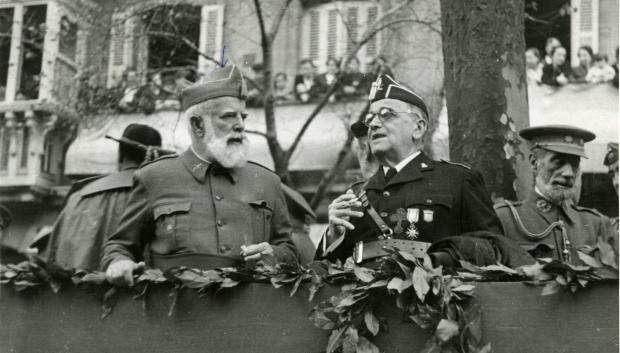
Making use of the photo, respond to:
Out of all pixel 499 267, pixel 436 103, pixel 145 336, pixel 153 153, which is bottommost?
pixel 145 336

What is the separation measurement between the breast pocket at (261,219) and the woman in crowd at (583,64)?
9.87m

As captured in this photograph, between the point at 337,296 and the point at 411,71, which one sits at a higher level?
the point at 411,71

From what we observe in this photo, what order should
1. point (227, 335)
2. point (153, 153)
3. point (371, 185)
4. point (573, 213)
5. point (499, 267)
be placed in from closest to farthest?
point (499, 267) → point (227, 335) → point (371, 185) → point (573, 213) → point (153, 153)

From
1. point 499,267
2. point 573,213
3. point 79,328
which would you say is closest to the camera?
point 499,267

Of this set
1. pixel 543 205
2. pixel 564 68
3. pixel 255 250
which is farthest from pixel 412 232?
pixel 564 68

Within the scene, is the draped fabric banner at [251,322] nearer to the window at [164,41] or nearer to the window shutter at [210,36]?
the window at [164,41]

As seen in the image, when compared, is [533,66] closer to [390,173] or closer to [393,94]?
[393,94]

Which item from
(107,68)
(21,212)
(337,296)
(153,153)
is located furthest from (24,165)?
(337,296)

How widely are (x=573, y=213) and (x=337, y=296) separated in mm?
2671

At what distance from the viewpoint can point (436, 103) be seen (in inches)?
545

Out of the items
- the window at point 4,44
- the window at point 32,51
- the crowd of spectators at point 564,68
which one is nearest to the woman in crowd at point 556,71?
the crowd of spectators at point 564,68

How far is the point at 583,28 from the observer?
16.0 meters

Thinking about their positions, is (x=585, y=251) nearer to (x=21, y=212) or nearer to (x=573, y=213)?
(x=573, y=213)

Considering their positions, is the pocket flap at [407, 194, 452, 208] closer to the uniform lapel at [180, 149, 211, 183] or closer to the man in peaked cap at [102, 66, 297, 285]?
the man in peaked cap at [102, 66, 297, 285]
